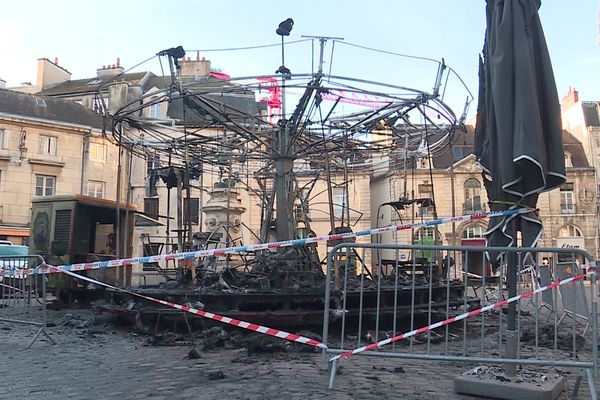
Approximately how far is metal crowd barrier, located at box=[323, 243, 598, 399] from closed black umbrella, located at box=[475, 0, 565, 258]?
A: 0.47 m

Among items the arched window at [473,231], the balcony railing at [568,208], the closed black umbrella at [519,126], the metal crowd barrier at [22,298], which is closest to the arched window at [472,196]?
the arched window at [473,231]

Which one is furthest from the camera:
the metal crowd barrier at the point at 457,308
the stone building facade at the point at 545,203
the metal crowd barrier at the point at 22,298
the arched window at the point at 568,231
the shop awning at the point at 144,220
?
the arched window at the point at 568,231

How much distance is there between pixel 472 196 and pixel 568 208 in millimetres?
7449

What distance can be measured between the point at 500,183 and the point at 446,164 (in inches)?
1621

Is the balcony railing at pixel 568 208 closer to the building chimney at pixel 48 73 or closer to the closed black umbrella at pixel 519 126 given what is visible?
the closed black umbrella at pixel 519 126

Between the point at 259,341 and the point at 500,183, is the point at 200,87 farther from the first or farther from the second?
the point at 500,183

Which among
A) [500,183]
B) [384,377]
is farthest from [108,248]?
[500,183]

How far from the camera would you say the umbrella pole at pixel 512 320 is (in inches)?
185

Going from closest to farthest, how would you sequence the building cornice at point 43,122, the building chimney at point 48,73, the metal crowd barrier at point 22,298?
the metal crowd barrier at point 22,298, the building cornice at point 43,122, the building chimney at point 48,73

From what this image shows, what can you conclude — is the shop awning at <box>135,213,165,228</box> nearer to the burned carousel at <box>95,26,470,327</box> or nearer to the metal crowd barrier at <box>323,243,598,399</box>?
the burned carousel at <box>95,26,470,327</box>

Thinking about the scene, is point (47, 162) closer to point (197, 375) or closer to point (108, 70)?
point (108, 70)

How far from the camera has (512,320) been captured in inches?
187

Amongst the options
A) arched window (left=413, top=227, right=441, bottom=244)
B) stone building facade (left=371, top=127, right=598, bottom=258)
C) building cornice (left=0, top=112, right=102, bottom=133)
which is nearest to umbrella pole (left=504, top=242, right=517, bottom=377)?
arched window (left=413, top=227, right=441, bottom=244)

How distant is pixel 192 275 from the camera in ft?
30.3
